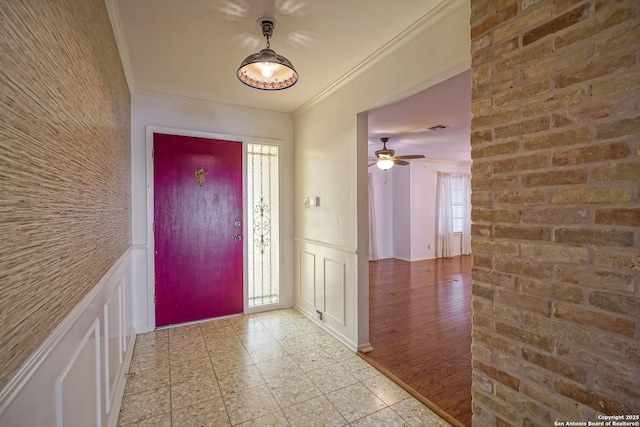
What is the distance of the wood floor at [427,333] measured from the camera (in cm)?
212

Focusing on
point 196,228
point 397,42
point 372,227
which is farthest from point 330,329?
point 372,227

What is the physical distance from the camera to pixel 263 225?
12.2 feet

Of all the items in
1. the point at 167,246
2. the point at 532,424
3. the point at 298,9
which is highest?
the point at 298,9

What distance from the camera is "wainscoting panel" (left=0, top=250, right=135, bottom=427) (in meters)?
0.70

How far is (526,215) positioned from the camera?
3.92 feet

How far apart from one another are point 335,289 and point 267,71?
2.05 m

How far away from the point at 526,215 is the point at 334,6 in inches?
63.0

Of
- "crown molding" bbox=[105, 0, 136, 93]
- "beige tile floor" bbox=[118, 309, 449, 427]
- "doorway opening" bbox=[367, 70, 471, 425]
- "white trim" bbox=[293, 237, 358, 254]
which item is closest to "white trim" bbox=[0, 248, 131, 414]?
"beige tile floor" bbox=[118, 309, 449, 427]

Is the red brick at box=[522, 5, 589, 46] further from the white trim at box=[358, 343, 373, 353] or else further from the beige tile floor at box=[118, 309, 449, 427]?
the white trim at box=[358, 343, 373, 353]

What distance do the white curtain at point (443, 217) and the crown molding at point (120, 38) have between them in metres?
6.63

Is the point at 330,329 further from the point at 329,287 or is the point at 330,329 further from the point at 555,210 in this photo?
the point at 555,210

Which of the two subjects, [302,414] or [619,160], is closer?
[619,160]

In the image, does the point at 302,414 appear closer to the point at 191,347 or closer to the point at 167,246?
the point at 191,347

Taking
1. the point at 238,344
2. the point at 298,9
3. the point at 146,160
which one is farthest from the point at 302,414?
the point at 146,160
